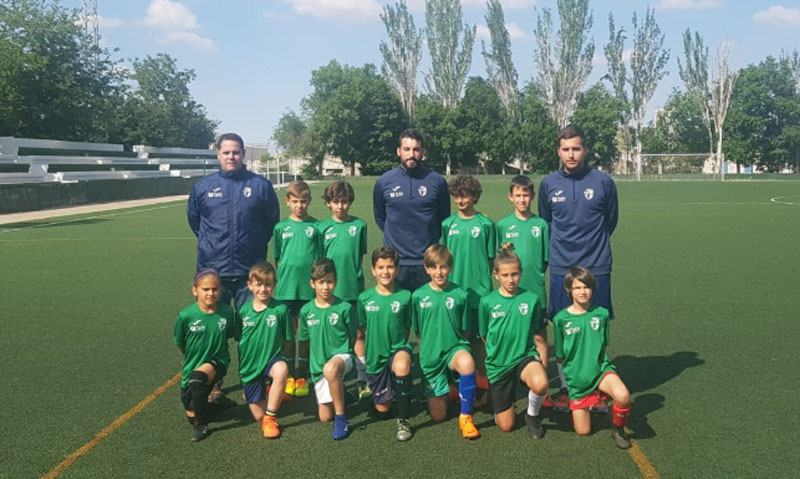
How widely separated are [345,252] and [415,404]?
1273mm

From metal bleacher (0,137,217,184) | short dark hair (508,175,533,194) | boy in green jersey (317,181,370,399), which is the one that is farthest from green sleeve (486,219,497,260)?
metal bleacher (0,137,217,184)

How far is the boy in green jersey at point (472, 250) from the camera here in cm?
496

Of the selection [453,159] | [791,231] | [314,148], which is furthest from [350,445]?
[314,148]

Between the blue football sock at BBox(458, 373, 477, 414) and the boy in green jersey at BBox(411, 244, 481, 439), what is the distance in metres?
0.10

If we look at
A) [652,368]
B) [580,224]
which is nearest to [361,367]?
[580,224]

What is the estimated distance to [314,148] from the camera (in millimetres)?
72688

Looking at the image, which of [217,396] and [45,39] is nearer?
A: [217,396]

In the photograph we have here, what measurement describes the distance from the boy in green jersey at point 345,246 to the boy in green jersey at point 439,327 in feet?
2.49

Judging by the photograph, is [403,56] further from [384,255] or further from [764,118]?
[384,255]

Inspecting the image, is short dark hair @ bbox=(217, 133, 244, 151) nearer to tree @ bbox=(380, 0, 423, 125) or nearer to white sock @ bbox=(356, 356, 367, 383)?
white sock @ bbox=(356, 356, 367, 383)

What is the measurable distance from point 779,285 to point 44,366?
347 inches

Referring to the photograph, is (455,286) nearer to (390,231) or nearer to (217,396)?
(390,231)

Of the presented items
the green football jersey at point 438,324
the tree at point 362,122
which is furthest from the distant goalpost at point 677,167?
the green football jersey at point 438,324

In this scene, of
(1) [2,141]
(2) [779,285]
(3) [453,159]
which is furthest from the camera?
(3) [453,159]
